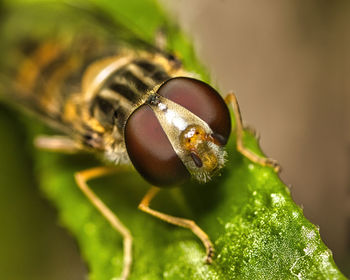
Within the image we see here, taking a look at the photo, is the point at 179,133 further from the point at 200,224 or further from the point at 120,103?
the point at 120,103

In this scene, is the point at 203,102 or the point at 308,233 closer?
the point at 308,233

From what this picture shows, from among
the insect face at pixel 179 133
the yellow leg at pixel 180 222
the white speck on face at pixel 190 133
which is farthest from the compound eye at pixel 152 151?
the yellow leg at pixel 180 222

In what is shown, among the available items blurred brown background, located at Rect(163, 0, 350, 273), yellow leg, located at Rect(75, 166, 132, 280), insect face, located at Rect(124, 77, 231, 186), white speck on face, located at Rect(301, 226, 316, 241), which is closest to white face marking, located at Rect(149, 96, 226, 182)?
insect face, located at Rect(124, 77, 231, 186)

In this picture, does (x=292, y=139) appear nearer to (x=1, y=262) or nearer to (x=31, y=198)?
(x=31, y=198)

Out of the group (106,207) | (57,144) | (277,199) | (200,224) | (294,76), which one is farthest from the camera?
(294,76)

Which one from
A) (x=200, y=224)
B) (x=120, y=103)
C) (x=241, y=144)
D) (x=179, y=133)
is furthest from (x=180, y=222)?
(x=120, y=103)

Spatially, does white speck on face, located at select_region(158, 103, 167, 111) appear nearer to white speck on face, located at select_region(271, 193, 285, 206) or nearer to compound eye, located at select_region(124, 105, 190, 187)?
compound eye, located at select_region(124, 105, 190, 187)

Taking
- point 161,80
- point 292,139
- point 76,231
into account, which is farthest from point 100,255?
point 292,139
